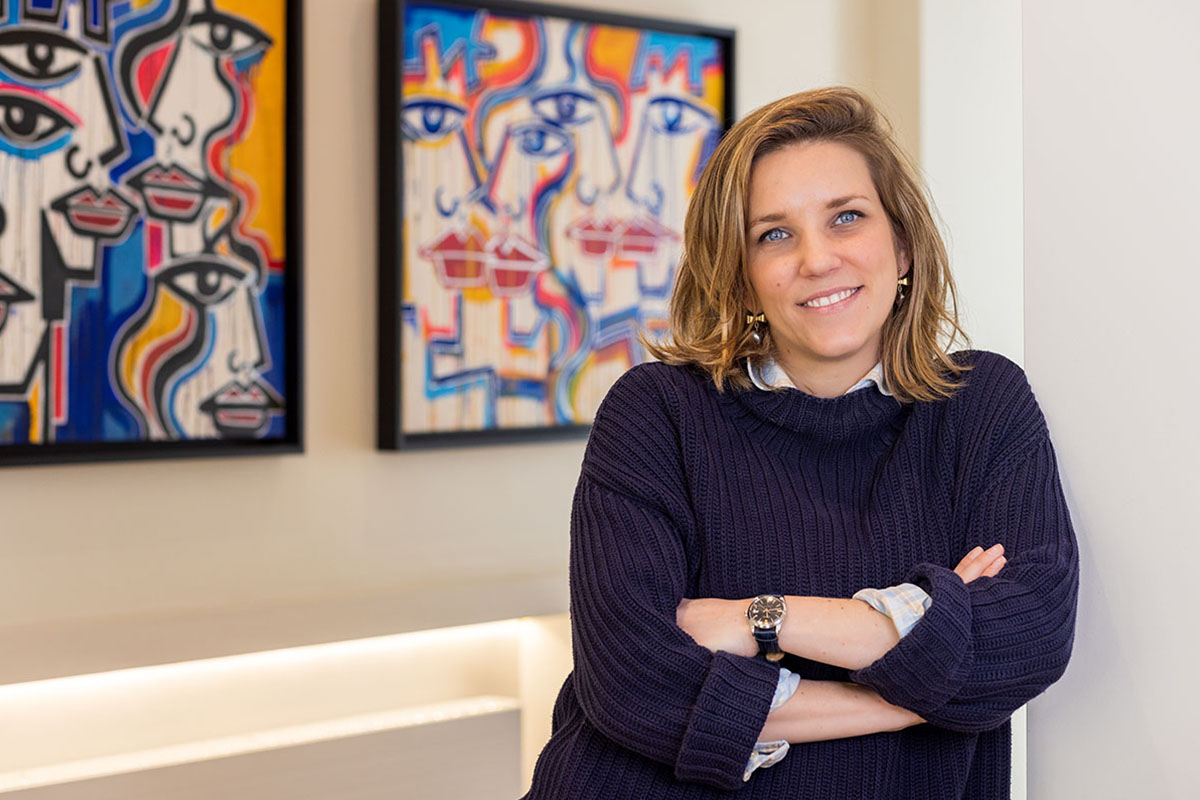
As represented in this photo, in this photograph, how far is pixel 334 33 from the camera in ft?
9.16

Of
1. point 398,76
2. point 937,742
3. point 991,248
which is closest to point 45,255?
point 398,76

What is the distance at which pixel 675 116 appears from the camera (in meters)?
3.26

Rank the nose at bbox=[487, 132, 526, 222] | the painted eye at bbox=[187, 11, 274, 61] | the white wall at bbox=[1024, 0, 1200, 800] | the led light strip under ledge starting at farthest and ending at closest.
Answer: the nose at bbox=[487, 132, 526, 222] → the painted eye at bbox=[187, 11, 274, 61] → the led light strip under ledge → the white wall at bbox=[1024, 0, 1200, 800]

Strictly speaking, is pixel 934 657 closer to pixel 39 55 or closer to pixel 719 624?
pixel 719 624

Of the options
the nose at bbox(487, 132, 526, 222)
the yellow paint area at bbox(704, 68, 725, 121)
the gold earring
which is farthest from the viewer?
the yellow paint area at bbox(704, 68, 725, 121)

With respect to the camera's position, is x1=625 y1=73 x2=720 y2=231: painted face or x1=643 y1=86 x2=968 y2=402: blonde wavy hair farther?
x1=625 y1=73 x2=720 y2=231: painted face

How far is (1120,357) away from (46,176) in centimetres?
200

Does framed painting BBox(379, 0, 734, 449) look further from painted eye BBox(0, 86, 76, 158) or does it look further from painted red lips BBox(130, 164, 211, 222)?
painted eye BBox(0, 86, 76, 158)

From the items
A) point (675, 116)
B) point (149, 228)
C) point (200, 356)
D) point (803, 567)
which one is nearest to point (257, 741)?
point (200, 356)

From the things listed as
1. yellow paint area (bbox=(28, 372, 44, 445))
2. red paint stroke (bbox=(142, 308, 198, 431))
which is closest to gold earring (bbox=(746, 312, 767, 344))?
red paint stroke (bbox=(142, 308, 198, 431))

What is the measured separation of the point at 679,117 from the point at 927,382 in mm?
1780

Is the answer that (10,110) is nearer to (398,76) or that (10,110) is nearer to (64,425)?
(64,425)

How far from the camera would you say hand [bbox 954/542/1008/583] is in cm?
150

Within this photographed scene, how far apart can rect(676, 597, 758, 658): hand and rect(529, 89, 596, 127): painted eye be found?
5.85 feet
